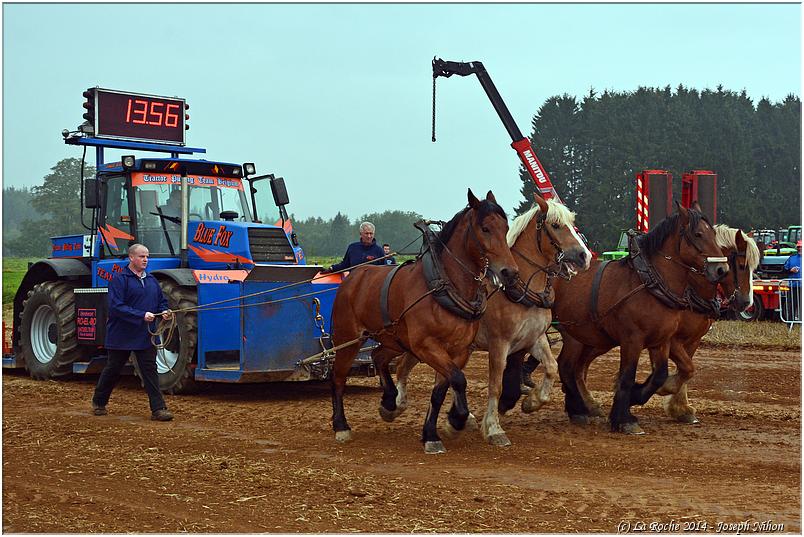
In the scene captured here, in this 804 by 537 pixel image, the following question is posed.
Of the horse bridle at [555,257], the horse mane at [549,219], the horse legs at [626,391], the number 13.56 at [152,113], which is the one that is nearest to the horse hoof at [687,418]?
the horse legs at [626,391]

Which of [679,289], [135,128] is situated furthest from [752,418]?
[135,128]

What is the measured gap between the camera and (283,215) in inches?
500

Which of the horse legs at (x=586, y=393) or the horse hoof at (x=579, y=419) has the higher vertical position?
→ the horse legs at (x=586, y=393)

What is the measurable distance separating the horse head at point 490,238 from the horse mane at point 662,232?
199 cm

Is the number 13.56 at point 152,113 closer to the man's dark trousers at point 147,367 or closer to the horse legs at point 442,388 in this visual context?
the man's dark trousers at point 147,367

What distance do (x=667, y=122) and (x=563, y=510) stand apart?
49037 millimetres

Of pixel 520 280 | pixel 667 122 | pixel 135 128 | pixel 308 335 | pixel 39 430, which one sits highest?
pixel 667 122

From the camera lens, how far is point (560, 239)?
27.9ft

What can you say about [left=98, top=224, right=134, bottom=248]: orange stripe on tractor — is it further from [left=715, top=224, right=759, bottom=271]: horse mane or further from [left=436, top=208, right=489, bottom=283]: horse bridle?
[left=715, top=224, right=759, bottom=271]: horse mane

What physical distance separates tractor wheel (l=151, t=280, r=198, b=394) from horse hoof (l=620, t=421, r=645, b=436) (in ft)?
16.1

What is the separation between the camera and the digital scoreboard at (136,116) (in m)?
12.2

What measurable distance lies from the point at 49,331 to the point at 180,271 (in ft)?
9.13

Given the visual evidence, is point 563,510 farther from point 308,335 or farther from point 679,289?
point 308,335

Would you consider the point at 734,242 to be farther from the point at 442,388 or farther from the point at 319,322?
the point at 319,322
